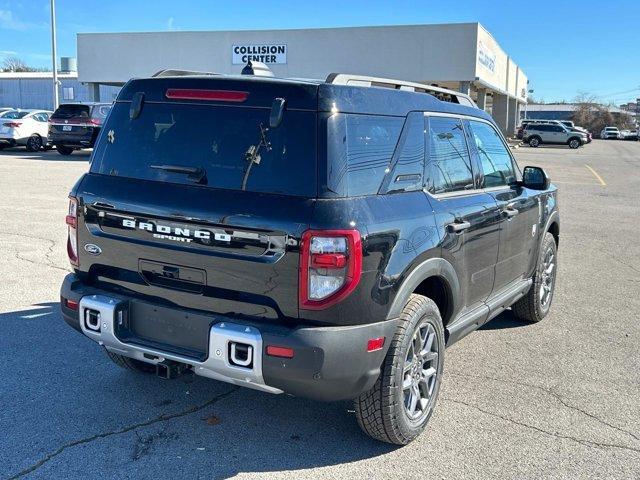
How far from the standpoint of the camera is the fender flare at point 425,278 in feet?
10.6

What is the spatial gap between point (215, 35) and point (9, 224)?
25435 millimetres

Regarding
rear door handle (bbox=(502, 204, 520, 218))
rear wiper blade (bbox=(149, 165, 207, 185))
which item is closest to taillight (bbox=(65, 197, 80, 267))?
rear wiper blade (bbox=(149, 165, 207, 185))

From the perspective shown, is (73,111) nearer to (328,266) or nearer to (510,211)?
(510,211)

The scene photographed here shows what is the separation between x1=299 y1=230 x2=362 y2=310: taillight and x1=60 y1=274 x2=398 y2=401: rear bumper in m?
0.16

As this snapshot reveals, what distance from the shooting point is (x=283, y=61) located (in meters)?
32.6

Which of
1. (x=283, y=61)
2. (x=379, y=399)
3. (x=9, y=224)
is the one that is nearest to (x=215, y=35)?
(x=283, y=61)

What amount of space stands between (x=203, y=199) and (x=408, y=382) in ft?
4.96

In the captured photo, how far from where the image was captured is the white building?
101 ft

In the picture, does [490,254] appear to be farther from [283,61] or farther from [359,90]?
[283,61]

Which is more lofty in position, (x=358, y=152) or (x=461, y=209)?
(x=358, y=152)

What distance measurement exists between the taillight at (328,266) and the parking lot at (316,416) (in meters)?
0.97

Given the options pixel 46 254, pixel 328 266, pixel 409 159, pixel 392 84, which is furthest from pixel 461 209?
pixel 46 254

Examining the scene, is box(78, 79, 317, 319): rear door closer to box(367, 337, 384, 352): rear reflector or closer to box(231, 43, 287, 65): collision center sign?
box(367, 337, 384, 352): rear reflector

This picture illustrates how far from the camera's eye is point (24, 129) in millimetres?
24078
